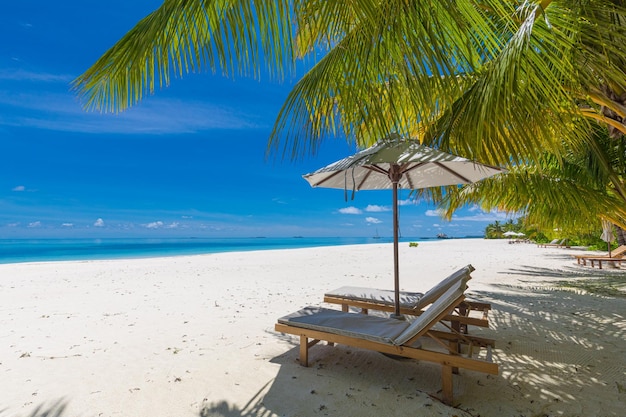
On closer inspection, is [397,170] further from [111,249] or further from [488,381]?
[111,249]

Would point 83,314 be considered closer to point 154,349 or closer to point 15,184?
point 154,349

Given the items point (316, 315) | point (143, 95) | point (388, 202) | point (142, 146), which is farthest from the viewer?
point (142, 146)

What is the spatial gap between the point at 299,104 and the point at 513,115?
1.63 m

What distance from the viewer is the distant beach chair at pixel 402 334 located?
7.98 feet

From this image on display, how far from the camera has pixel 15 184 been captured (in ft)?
243

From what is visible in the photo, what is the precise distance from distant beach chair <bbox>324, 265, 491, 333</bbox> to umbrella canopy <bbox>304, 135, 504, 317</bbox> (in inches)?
9.7

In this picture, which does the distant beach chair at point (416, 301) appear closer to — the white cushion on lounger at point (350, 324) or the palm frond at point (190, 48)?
the white cushion on lounger at point (350, 324)

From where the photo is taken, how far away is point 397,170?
371cm

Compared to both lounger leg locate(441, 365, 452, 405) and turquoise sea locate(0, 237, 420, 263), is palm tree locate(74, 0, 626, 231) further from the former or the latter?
turquoise sea locate(0, 237, 420, 263)

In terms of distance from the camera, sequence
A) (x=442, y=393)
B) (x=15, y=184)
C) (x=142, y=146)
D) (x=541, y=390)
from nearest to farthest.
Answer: (x=442, y=393)
(x=541, y=390)
(x=142, y=146)
(x=15, y=184)

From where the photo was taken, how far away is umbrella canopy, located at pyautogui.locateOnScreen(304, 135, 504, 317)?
9.74 feet

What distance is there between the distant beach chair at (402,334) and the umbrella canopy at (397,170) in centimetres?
74

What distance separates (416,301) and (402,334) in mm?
1286

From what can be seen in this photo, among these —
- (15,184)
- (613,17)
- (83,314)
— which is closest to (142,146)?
(15,184)
